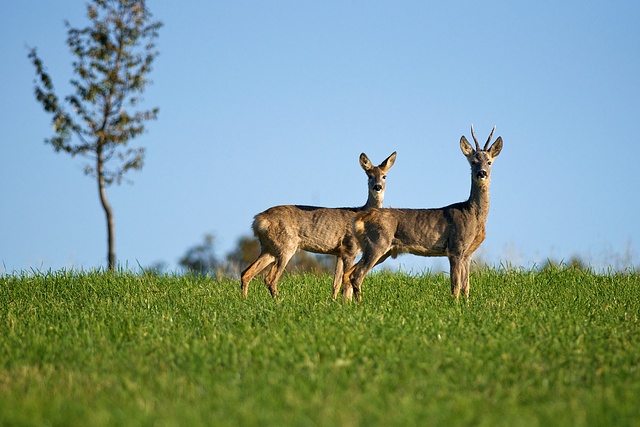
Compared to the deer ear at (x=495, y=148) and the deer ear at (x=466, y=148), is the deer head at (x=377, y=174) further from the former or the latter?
the deer ear at (x=495, y=148)

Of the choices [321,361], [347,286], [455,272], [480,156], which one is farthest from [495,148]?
[321,361]

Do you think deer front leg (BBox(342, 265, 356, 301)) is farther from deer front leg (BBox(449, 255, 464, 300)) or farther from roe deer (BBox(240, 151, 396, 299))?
deer front leg (BBox(449, 255, 464, 300))

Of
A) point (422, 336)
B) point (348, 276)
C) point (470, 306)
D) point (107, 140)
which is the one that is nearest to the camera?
point (422, 336)

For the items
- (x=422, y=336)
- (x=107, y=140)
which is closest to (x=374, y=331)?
(x=422, y=336)

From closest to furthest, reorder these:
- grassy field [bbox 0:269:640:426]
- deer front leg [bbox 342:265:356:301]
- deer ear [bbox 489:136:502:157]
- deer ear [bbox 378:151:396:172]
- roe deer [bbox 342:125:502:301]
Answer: grassy field [bbox 0:269:640:426], deer front leg [bbox 342:265:356:301], roe deer [bbox 342:125:502:301], deer ear [bbox 489:136:502:157], deer ear [bbox 378:151:396:172]

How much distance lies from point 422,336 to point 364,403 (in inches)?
96.7

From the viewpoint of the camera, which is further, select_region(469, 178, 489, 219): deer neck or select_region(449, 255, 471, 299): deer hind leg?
select_region(469, 178, 489, 219): deer neck

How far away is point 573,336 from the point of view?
823 cm

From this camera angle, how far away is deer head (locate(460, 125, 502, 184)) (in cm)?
1242

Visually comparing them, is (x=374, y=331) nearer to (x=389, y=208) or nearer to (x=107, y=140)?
(x=389, y=208)

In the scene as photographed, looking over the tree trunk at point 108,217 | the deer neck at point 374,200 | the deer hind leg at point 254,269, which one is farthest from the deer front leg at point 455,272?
the tree trunk at point 108,217

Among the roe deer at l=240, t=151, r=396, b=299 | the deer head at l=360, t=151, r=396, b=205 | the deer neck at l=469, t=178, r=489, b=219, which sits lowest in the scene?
the roe deer at l=240, t=151, r=396, b=299

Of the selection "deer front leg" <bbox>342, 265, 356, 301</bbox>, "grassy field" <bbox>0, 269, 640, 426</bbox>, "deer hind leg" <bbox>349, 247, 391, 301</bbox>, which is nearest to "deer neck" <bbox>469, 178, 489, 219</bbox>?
"grassy field" <bbox>0, 269, 640, 426</bbox>

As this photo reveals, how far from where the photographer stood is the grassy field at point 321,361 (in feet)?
18.1
